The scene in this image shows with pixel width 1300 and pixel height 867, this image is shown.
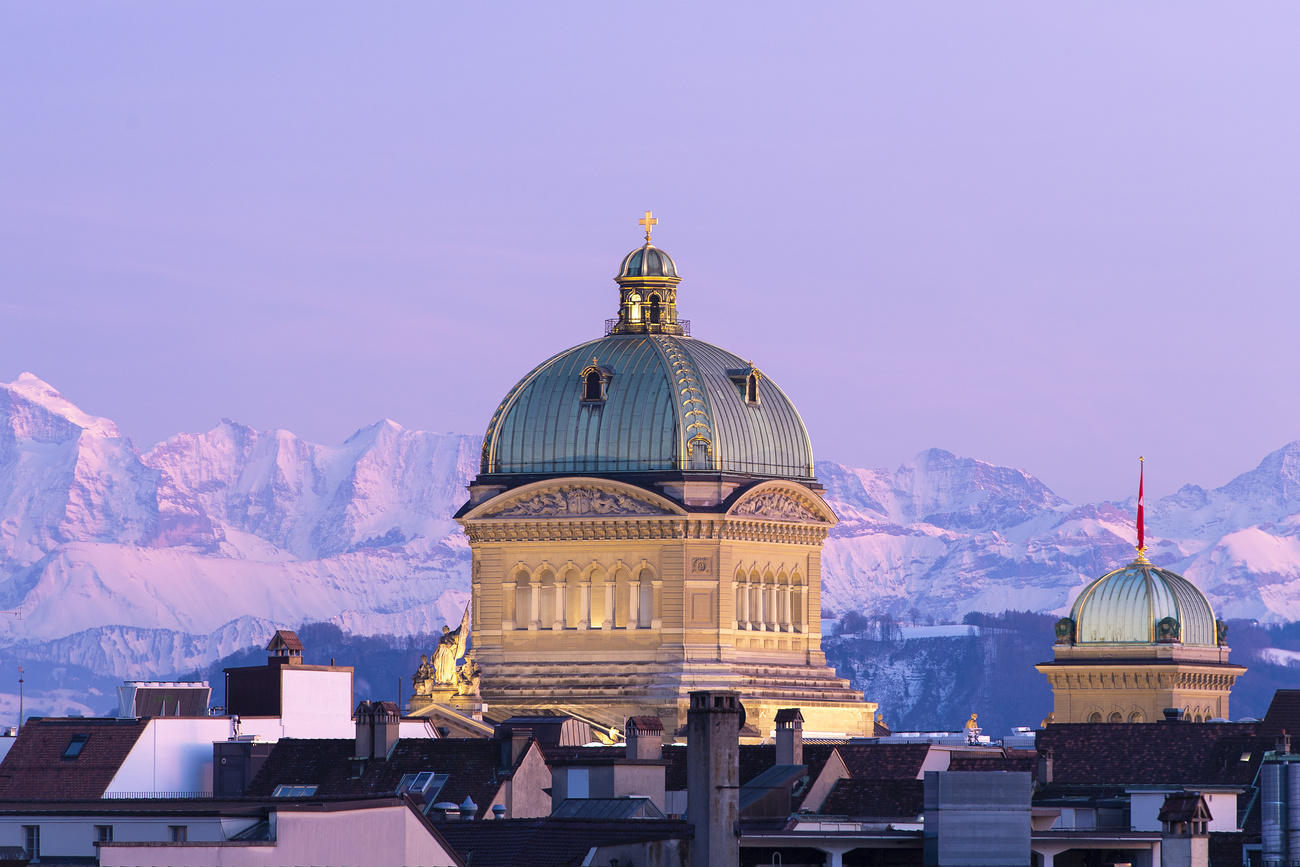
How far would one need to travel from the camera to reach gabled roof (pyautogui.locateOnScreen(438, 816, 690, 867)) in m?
95.3

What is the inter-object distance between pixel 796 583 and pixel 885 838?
50.8 m

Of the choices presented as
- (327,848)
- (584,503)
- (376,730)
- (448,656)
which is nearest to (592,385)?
(584,503)

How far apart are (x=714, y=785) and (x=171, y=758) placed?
37.7m

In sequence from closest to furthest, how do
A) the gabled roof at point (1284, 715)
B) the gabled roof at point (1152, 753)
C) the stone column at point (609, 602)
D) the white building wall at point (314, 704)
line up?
the gabled roof at point (1152, 753)
the white building wall at point (314, 704)
the gabled roof at point (1284, 715)
the stone column at point (609, 602)

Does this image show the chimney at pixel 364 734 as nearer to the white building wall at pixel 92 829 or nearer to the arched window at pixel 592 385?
the white building wall at pixel 92 829

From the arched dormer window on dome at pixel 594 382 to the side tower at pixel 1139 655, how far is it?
19.8 m

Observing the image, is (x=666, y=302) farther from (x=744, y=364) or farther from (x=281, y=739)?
(x=281, y=739)

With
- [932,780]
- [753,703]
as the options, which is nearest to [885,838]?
[932,780]

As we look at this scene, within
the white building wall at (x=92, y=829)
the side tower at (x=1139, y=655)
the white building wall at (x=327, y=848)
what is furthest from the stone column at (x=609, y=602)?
the white building wall at (x=327, y=848)

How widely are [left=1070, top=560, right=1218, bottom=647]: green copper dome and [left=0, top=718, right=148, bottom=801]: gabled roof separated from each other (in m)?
44.3

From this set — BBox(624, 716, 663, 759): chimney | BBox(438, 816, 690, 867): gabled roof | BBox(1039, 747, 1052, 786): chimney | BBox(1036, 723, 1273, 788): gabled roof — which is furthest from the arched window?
BBox(438, 816, 690, 867): gabled roof

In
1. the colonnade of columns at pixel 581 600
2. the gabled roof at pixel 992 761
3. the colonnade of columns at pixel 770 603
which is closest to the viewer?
the gabled roof at pixel 992 761

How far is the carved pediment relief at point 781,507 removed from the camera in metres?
153

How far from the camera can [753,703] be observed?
151 meters
